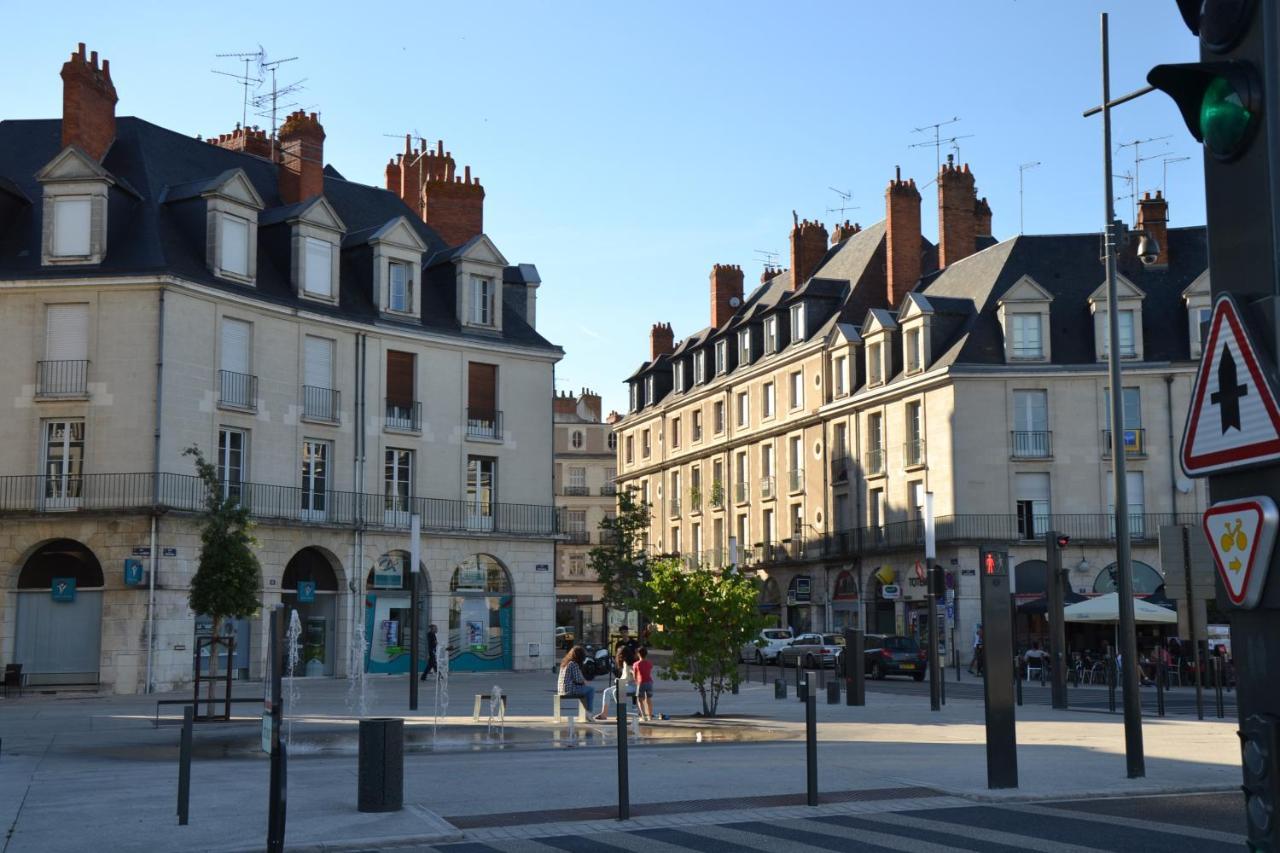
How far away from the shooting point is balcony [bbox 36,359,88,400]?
110 ft

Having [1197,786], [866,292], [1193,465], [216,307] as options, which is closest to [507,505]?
[216,307]

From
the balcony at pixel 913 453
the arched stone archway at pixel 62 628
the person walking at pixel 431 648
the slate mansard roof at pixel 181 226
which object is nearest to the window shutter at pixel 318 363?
the slate mansard roof at pixel 181 226

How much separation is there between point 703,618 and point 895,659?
735 inches

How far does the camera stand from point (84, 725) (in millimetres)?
22031

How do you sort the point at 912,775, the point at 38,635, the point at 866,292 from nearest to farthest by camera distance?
the point at 912,775 → the point at 38,635 → the point at 866,292

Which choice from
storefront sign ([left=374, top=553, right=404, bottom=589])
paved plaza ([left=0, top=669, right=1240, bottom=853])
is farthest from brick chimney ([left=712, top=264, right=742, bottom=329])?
paved plaza ([left=0, top=669, right=1240, bottom=853])

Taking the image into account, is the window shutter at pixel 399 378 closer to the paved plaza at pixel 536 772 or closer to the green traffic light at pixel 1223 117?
the paved plaza at pixel 536 772

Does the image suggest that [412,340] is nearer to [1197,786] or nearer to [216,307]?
[216,307]

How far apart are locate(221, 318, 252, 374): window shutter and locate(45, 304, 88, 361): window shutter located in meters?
3.30

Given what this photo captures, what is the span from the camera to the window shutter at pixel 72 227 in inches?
1339

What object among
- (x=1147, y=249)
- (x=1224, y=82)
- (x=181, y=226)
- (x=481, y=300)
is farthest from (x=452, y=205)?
(x=1224, y=82)

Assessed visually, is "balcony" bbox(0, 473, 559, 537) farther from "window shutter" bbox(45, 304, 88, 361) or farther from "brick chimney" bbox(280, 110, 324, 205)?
"brick chimney" bbox(280, 110, 324, 205)

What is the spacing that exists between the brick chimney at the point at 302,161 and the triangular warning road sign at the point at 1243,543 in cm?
3885

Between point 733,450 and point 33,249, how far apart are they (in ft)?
114
